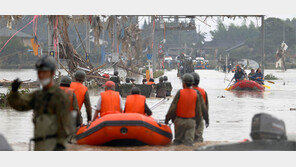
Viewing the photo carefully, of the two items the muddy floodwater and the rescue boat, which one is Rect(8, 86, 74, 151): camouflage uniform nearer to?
the muddy floodwater

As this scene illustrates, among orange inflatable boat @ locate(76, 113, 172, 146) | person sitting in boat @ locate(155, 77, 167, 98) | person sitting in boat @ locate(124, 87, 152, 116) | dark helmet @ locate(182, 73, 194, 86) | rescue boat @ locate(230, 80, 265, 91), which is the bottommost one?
rescue boat @ locate(230, 80, 265, 91)

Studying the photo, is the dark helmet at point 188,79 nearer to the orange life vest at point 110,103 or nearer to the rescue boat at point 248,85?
the orange life vest at point 110,103

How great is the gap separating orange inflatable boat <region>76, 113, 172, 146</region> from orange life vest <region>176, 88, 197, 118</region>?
0.59 m

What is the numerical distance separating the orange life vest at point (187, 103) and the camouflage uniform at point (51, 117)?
4845mm

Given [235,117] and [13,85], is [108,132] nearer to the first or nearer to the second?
[13,85]

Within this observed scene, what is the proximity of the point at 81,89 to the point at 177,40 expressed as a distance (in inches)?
6227

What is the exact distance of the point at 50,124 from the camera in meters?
6.29

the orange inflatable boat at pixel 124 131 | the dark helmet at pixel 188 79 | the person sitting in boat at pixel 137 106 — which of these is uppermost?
the dark helmet at pixel 188 79

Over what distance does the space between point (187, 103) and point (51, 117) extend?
5.13 meters

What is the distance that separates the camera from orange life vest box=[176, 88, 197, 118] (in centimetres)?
1107

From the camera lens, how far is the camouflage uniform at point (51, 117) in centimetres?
627

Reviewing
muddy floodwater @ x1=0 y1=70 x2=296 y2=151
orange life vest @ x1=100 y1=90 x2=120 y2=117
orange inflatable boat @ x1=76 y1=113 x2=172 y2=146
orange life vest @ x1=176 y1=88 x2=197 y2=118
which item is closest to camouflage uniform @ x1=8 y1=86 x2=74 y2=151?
muddy floodwater @ x1=0 y1=70 x2=296 y2=151

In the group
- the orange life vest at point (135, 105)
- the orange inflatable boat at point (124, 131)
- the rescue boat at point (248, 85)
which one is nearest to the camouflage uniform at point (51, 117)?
the orange inflatable boat at point (124, 131)

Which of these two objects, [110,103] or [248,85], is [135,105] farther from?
[248,85]
